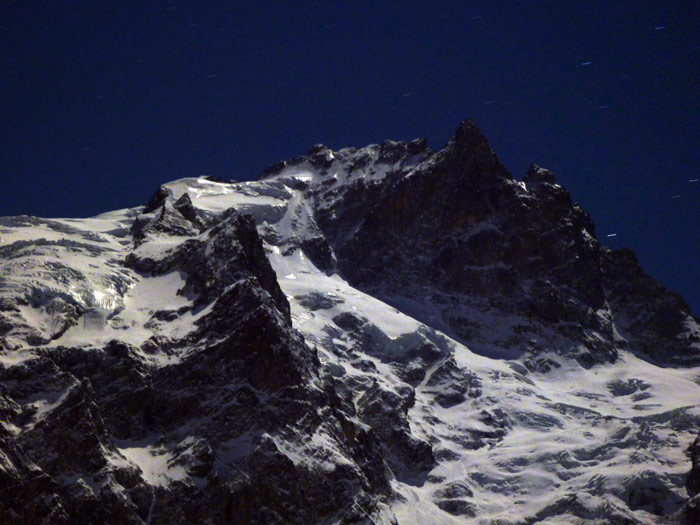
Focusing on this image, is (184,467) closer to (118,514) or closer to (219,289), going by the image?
(118,514)

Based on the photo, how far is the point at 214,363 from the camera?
152 m

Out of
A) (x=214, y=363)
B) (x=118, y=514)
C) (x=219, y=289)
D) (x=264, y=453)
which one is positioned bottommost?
(x=118, y=514)

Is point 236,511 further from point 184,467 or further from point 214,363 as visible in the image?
point 214,363

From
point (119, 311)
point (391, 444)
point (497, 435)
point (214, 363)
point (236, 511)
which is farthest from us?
point (497, 435)

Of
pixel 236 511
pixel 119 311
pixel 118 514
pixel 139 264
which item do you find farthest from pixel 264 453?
pixel 139 264

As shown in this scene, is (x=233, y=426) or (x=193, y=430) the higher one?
(x=233, y=426)

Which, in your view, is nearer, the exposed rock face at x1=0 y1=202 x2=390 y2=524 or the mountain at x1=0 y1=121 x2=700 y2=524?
the exposed rock face at x1=0 y1=202 x2=390 y2=524

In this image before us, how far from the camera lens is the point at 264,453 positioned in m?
142

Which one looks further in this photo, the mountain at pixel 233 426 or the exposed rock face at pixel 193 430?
the mountain at pixel 233 426

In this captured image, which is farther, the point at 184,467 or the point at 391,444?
the point at 391,444

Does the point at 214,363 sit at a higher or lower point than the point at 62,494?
higher

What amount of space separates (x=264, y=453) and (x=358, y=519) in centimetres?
1361

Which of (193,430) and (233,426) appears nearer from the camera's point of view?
(193,430)

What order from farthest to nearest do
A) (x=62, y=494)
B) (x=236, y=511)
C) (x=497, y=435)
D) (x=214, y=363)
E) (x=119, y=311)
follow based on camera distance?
1. (x=497, y=435)
2. (x=119, y=311)
3. (x=214, y=363)
4. (x=236, y=511)
5. (x=62, y=494)
